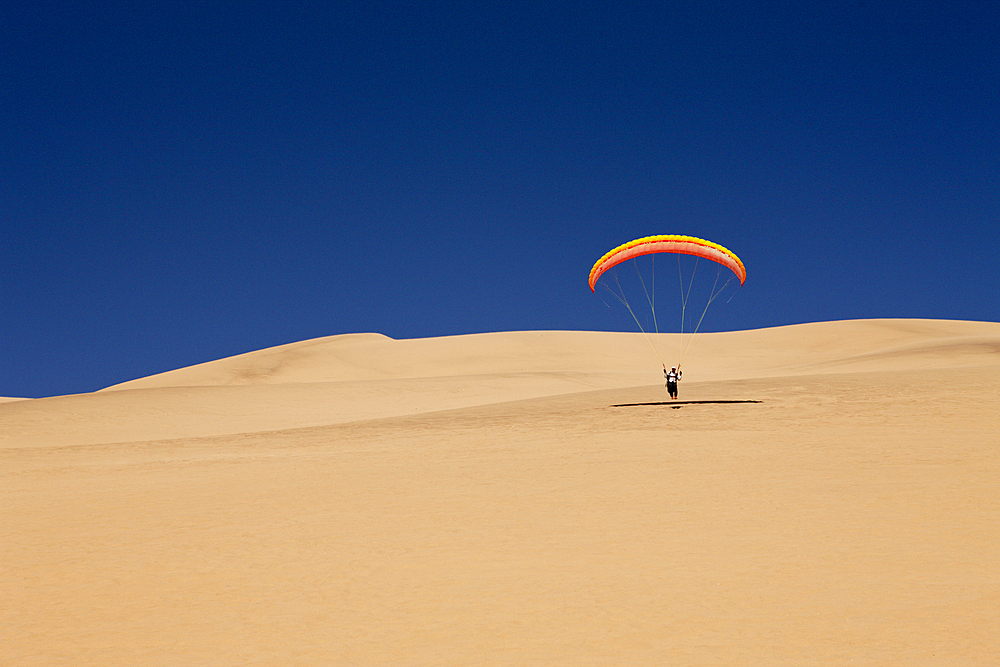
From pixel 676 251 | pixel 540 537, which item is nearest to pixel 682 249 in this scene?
pixel 676 251

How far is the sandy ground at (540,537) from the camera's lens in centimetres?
Result: 564

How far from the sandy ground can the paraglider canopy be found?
11.4 feet

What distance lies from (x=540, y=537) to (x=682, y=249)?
10445 mm

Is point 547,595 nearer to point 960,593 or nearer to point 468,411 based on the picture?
point 960,593

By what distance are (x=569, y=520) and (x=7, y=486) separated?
10.6m

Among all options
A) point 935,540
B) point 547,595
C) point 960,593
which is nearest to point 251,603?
point 547,595

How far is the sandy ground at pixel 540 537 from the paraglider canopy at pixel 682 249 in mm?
3472

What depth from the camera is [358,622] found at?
6.15 m

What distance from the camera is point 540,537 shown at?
8352 mm

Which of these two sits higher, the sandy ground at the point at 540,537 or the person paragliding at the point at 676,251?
the person paragliding at the point at 676,251

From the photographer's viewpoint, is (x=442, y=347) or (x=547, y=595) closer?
(x=547, y=595)

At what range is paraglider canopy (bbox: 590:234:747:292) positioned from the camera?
1666 cm

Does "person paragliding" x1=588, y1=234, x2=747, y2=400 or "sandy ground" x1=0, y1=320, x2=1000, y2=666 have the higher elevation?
"person paragliding" x1=588, y1=234, x2=747, y2=400

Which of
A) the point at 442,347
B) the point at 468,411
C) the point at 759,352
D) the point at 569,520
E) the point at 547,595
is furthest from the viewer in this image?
the point at 442,347
